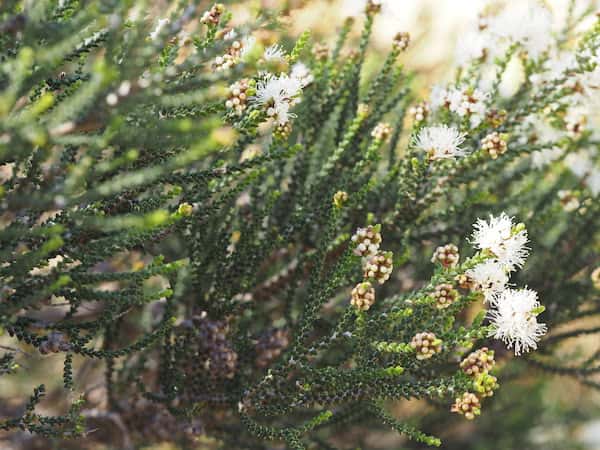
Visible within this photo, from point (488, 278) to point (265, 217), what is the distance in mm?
633

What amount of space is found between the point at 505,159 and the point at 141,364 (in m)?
1.21

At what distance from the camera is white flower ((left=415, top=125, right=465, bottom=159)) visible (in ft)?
4.57

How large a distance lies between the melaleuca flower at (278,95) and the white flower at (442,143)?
0.34 meters

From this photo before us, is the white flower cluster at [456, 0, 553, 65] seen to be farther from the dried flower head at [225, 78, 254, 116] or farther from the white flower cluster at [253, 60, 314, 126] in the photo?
the dried flower head at [225, 78, 254, 116]

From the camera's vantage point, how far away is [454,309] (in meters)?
1.25

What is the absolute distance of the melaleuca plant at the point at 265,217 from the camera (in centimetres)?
96

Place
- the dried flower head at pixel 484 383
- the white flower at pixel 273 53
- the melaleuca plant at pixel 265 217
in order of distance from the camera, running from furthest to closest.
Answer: the white flower at pixel 273 53
the dried flower head at pixel 484 383
the melaleuca plant at pixel 265 217

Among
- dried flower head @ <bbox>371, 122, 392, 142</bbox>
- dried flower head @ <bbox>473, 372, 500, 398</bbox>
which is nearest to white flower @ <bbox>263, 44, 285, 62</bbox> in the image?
dried flower head @ <bbox>371, 122, 392, 142</bbox>

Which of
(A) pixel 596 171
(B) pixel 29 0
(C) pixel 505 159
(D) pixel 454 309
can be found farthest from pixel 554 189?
(B) pixel 29 0

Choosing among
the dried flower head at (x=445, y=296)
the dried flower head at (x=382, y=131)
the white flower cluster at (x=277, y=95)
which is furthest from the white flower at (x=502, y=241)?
the white flower cluster at (x=277, y=95)

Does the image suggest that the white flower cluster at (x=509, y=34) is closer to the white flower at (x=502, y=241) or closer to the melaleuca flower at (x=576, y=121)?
the melaleuca flower at (x=576, y=121)

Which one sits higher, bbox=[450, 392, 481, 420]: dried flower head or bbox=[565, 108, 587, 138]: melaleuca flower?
bbox=[565, 108, 587, 138]: melaleuca flower

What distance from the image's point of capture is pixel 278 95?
4.20ft

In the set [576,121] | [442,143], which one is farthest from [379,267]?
[576,121]
